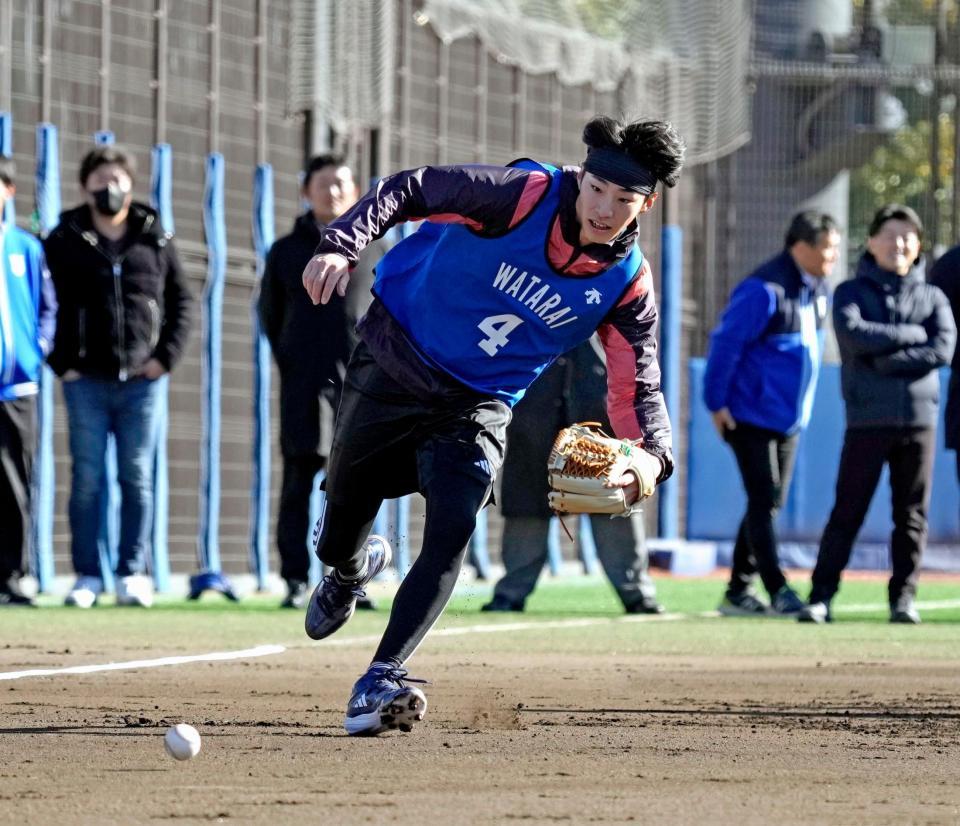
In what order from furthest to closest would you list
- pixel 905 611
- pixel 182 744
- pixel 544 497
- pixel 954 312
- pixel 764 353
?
pixel 544 497 < pixel 954 312 < pixel 764 353 < pixel 905 611 < pixel 182 744

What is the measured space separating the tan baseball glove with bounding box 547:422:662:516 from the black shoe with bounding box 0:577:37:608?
6108mm

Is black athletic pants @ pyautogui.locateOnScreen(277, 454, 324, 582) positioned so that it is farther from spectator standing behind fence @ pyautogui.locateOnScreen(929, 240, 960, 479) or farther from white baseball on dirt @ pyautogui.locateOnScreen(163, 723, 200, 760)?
white baseball on dirt @ pyautogui.locateOnScreen(163, 723, 200, 760)

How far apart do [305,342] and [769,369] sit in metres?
2.64

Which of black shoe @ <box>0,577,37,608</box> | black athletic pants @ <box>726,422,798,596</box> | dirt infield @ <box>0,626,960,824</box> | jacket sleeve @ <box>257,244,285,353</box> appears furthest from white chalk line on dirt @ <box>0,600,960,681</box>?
black shoe @ <box>0,577,37,608</box>

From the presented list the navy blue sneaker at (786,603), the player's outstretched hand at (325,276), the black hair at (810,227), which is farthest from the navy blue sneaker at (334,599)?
the black hair at (810,227)

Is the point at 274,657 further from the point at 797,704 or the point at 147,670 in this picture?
the point at 797,704

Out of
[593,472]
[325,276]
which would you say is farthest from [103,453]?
[325,276]

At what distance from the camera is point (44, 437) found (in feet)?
44.1

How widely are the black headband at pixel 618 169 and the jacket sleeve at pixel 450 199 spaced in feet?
0.63

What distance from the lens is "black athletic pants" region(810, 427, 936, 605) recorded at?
12.0 m

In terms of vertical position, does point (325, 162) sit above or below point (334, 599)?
above

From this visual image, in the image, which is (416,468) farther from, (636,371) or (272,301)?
(272,301)

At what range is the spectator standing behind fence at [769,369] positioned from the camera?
12.4 metres

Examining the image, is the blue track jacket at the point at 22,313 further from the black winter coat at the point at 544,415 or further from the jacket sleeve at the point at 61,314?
the black winter coat at the point at 544,415
